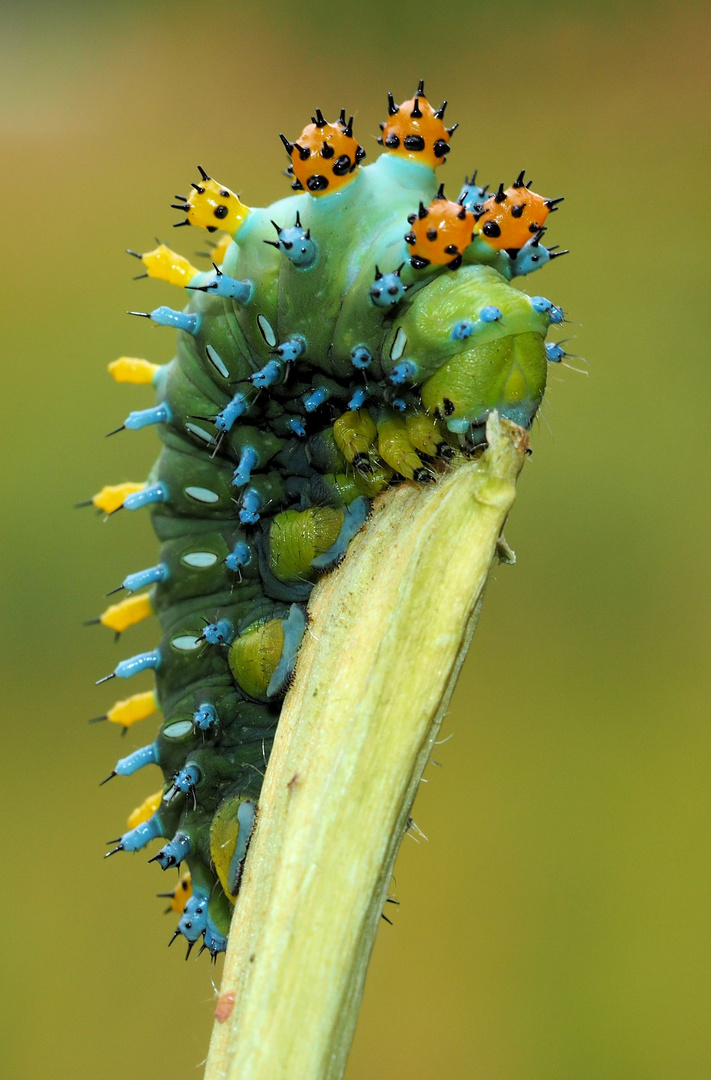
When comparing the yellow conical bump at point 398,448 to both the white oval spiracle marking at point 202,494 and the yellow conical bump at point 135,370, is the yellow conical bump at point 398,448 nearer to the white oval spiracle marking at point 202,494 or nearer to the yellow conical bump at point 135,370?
the white oval spiracle marking at point 202,494

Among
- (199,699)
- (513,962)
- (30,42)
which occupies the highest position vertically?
(30,42)

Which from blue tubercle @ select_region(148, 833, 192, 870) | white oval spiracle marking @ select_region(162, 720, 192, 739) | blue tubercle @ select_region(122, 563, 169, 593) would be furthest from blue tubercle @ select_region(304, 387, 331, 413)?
blue tubercle @ select_region(148, 833, 192, 870)

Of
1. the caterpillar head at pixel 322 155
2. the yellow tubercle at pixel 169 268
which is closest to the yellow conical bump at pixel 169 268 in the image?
the yellow tubercle at pixel 169 268

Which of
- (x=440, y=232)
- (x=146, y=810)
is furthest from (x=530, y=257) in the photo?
(x=146, y=810)

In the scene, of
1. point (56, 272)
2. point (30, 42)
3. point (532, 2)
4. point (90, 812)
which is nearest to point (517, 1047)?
point (90, 812)

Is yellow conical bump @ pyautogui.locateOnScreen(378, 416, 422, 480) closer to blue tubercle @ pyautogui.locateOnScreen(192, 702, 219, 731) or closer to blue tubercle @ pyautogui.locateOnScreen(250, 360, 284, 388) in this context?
blue tubercle @ pyautogui.locateOnScreen(250, 360, 284, 388)

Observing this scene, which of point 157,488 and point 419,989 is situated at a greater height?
point 157,488

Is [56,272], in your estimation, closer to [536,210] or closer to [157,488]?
[157,488]
